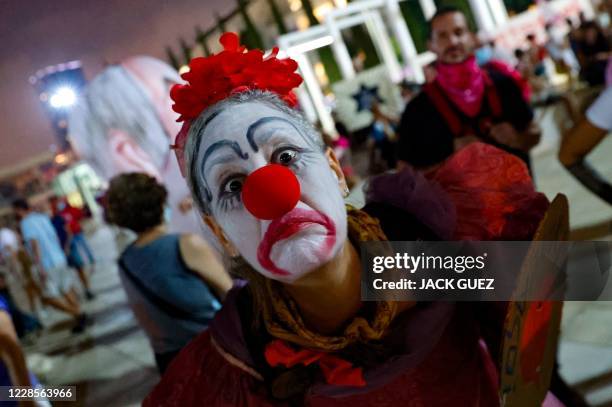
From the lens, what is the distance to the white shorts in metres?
6.41

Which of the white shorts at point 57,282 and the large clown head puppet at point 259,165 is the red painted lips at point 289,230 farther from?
the white shorts at point 57,282

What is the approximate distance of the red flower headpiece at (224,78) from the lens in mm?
1145

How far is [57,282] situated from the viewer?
661 cm

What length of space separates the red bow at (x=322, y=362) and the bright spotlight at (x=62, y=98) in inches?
97.0

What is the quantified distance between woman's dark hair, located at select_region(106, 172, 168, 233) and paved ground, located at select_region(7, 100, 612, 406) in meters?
0.72

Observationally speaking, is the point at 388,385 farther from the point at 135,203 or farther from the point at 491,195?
the point at 135,203

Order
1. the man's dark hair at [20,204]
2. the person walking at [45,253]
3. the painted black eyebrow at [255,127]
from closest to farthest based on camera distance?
the painted black eyebrow at [255,127], the person walking at [45,253], the man's dark hair at [20,204]

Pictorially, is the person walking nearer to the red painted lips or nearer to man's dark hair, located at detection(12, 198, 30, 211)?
man's dark hair, located at detection(12, 198, 30, 211)

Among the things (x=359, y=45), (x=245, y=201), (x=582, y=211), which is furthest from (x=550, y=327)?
(x=359, y=45)

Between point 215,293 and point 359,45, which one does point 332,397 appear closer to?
point 215,293

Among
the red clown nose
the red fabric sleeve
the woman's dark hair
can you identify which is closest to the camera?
the red clown nose

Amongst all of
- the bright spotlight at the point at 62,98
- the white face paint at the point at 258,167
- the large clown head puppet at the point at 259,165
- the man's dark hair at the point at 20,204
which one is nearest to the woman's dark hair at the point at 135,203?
the bright spotlight at the point at 62,98

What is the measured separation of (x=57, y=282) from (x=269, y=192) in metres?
6.44

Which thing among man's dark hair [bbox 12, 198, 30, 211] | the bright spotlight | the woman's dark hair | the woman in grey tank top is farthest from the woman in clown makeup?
man's dark hair [bbox 12, 198, 30, 211]
